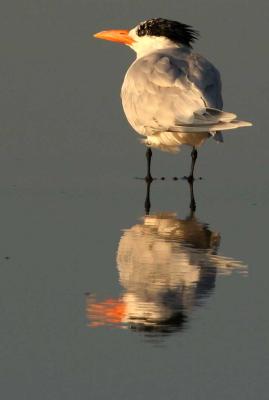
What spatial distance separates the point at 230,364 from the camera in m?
6.27

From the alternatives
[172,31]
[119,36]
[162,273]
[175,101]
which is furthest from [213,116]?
[162,273]

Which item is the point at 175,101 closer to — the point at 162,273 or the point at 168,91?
the point at 168,91

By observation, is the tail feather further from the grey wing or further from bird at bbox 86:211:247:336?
bird at bbox 86:211:247:336

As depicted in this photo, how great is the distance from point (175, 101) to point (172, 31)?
215 centimetres

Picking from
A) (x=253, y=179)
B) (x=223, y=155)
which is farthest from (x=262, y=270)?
(x=223, y=155)

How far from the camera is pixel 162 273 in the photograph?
8.13 m

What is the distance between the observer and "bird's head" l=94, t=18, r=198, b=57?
44.8ft

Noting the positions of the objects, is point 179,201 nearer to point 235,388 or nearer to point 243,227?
point 243,227

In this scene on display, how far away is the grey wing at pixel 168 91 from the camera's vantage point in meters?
11.7

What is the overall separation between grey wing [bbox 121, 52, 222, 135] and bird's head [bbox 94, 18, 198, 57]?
0.78 metres

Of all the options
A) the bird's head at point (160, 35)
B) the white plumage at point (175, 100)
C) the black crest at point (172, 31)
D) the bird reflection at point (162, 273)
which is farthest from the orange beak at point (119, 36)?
the bird reflection at point (162, 273)

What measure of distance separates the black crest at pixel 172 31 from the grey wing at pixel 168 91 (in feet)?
2.52

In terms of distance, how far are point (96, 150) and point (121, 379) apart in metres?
7.81

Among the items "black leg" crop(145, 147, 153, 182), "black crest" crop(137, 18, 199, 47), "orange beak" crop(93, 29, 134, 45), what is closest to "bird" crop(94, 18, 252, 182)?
"black leg" crop(145, 147, 153, 182)
